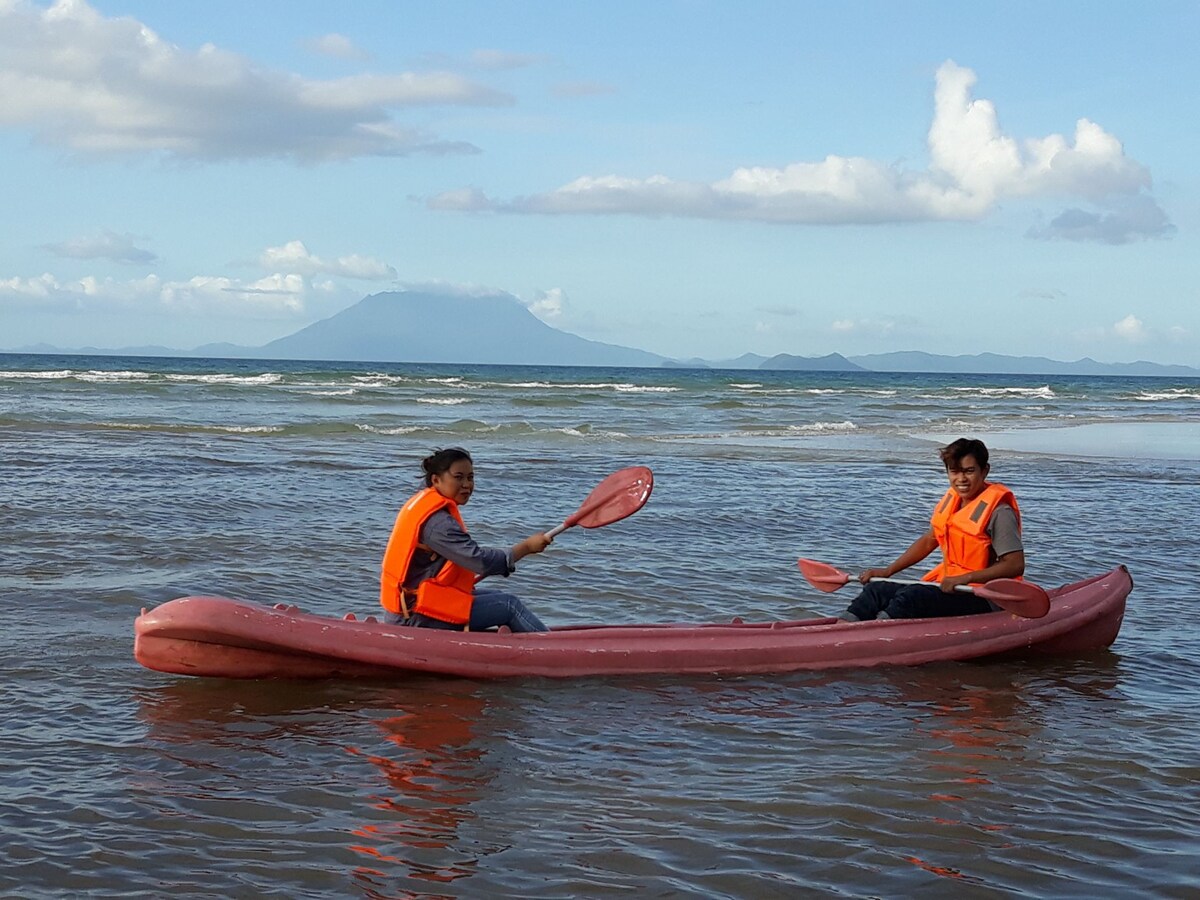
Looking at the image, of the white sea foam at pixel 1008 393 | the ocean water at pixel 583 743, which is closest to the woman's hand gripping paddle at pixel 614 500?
the ocean water at pixel 583 743

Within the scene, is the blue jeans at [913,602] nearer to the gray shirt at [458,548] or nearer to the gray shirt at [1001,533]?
the gray shirt at [1001,533]

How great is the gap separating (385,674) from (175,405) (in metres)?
24.5

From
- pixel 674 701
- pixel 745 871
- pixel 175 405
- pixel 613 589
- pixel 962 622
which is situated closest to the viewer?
pixel 745 871

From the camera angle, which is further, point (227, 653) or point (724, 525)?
point (724, 525)

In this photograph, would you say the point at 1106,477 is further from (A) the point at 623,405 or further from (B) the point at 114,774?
(A) the point at 623,405

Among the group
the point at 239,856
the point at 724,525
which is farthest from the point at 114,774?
the point at 724,525

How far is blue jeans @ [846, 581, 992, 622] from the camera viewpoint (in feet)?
22.5

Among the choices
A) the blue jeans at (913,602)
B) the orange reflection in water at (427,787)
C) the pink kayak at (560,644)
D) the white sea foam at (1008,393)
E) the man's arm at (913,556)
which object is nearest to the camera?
the orange reflection in water at (427,787)

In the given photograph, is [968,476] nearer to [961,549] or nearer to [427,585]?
[961,549]

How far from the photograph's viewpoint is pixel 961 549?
6.86 m

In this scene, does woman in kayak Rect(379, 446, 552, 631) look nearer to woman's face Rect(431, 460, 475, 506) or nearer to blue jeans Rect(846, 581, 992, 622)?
woman's face Rect(431, 460, 475, 506)

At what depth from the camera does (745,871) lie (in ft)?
13.1

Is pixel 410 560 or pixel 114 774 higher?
pixel 410 560

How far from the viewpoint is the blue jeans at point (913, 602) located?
687 cm
